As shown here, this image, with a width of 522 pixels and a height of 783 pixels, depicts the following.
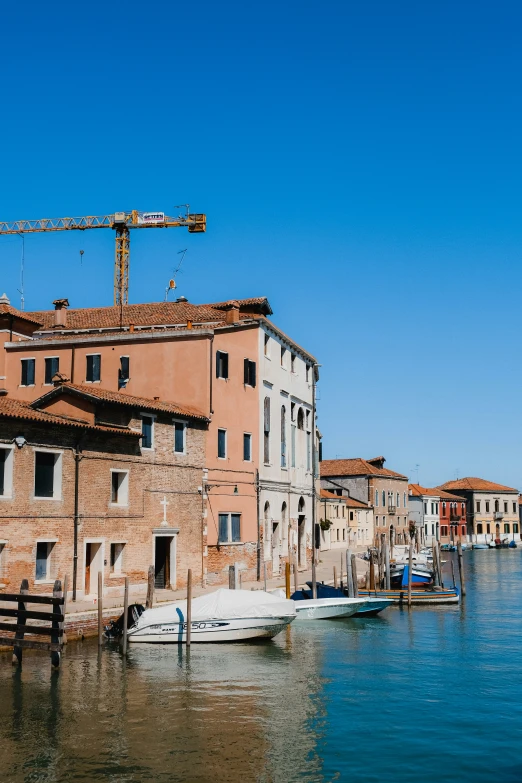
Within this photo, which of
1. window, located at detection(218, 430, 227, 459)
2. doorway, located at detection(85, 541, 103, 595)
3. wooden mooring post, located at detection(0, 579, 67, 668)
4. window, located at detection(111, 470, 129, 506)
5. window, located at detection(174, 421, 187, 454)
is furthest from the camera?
window, located at detection(218, 430, 227, 459)

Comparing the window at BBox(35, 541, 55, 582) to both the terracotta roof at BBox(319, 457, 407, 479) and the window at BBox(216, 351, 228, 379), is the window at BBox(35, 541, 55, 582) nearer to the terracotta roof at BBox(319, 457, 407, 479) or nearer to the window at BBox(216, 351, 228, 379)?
the window at BBox(216, 351, 228, 379)

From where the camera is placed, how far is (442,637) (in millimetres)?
24078

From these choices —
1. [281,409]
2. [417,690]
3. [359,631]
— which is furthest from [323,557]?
[417,690]

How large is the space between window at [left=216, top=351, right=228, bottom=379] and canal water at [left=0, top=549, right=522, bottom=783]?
473 inches

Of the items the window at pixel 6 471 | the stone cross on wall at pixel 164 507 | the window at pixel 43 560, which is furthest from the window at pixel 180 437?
the window at pixel 6 471

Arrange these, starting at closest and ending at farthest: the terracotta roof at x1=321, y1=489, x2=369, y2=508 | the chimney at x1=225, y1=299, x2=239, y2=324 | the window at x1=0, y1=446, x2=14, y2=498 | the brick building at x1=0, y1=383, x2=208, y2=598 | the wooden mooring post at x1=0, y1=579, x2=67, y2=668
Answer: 1. the wooden mooring post at x1=0, y1=579, x2=67, y2=668
2. the window at x1=0, y1=446, x2=14, y2=498
3. the brick building at x1=0, y1=383, x2=208, y2=598
4. the chimney at x1=225, y1=299, x2=239, y2=324
5. the terracotta roof at x1=321, y1=489, x2=369, y2=508

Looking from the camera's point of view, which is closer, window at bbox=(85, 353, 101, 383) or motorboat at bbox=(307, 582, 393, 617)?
motorboat at bbox=(307, 582, 393, 617)

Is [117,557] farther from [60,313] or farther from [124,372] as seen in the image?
[60,313]

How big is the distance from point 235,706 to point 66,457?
1054cm

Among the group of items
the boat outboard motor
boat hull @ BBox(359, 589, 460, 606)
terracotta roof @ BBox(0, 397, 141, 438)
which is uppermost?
terracotta roof @ BBox(0, 397, 141, 438)

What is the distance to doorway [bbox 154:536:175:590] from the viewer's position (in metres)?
28.2

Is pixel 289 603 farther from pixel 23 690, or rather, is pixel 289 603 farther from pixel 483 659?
pixel 23 690

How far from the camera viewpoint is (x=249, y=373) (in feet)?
113

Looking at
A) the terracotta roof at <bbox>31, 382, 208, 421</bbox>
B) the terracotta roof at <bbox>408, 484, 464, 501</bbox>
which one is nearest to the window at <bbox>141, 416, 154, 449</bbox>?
the terracotta roof at <bbox>31, 382, 208, 421</bbox>
